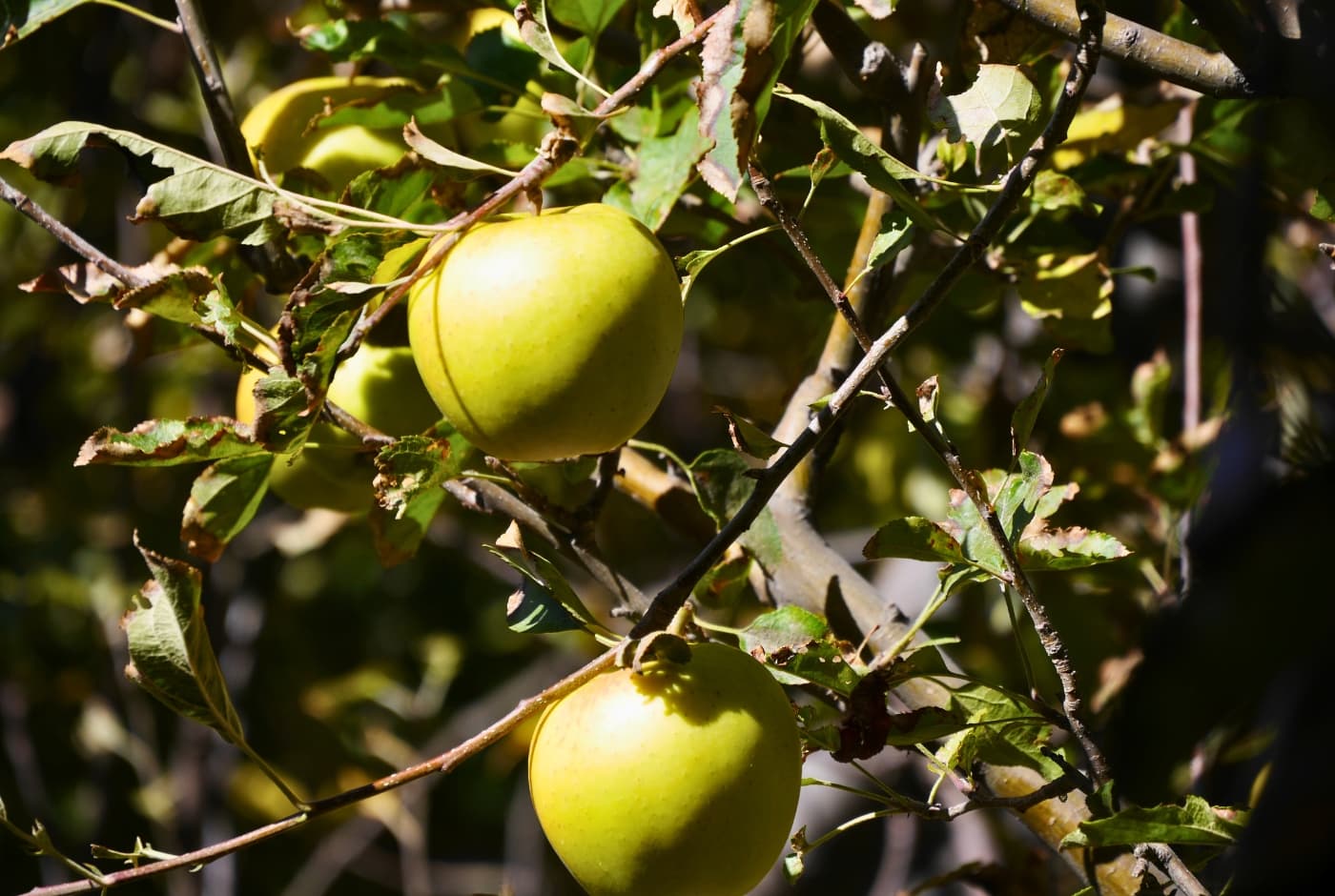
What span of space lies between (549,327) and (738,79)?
210 mm

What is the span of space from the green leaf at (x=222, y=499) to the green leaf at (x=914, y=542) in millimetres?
535

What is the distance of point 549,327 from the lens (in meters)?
0.77

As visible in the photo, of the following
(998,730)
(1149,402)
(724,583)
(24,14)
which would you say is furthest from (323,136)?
(1149,402)

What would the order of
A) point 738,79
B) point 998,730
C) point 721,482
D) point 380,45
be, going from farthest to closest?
point 380,45 < point 721,482 < point 998,730 < point 738,79

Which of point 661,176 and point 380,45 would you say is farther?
point 380,45

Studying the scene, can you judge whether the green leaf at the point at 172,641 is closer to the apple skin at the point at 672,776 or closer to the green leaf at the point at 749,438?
the apple skin at the point at 672,776

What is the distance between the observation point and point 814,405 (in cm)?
75

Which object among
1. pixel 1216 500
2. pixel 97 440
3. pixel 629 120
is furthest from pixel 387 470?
pixel 1216 500

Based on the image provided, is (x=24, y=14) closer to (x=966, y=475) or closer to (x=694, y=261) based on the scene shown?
(x=694, y=261)

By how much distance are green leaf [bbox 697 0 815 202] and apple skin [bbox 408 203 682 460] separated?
15 cm

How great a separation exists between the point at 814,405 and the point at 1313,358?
0.90 ft

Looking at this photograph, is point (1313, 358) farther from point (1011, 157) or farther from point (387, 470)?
point (387, 470)

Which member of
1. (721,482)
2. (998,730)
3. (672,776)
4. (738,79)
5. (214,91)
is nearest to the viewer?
(738,79)

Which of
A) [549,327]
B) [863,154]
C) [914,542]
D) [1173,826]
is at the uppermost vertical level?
[863,154]
